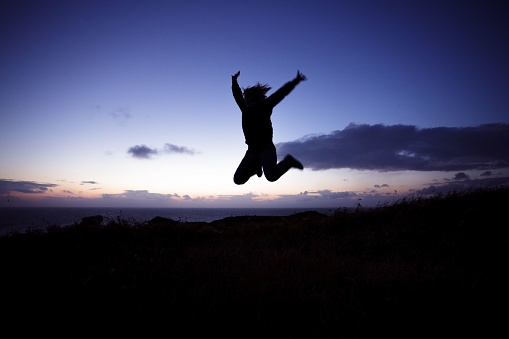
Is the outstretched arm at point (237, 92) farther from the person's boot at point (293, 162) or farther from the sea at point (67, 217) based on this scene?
the sea at point (67, 217)

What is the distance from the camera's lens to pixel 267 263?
13.6ft

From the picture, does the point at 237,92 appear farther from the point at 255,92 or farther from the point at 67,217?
the point at 67,217

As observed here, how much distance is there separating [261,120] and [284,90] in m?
0.82

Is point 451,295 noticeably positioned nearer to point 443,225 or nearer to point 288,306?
point 288,306

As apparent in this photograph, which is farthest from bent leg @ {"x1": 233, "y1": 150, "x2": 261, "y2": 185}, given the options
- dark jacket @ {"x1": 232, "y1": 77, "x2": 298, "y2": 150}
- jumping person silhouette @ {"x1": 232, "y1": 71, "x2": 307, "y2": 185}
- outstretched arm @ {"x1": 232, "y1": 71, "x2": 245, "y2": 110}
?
outstretched arm @ {"x1": 232, "y1": 71, "x2": 245, "y2": 110}

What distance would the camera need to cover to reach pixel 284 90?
5.55 metres

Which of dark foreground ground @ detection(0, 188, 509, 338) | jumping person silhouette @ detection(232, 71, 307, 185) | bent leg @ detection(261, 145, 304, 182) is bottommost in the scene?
dark foreground ground @ detection(0, 188, 509, 338)

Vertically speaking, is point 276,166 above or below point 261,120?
below

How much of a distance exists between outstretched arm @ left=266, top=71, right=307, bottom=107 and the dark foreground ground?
3.18 meters

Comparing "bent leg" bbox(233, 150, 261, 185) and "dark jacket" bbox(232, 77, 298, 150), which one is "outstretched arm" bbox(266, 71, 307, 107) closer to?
"dark jacket" bbox(232, 77, 298, 150)

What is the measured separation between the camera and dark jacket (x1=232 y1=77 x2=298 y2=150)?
5.51 m

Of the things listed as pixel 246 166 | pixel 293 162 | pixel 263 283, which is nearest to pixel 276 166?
pixel 293 162

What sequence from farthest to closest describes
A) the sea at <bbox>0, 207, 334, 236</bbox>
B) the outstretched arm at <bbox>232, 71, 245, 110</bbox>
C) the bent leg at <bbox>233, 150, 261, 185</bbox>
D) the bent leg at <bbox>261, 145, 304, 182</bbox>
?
the sea at <bbox>0, 207, 334, 236</bbox> < the outstretched arm at <bbox>232, 71, 245, 110</bbox> < the bent leg at <bbox>233, 150, 261, 185</bbox> < the bent leg at <bbox>261, 145, 304, 182</bbox>

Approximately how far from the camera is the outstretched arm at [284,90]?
5551 mm
